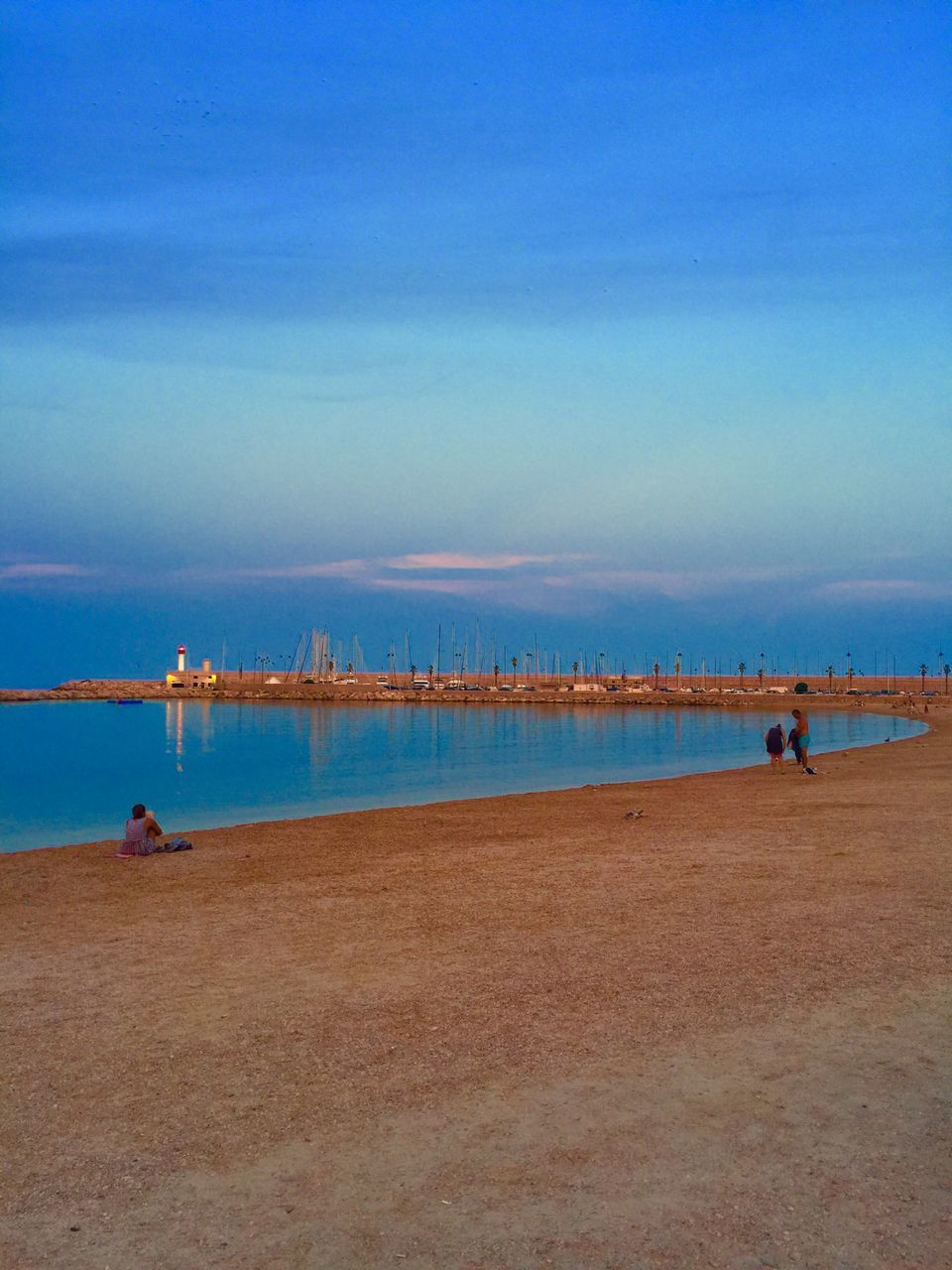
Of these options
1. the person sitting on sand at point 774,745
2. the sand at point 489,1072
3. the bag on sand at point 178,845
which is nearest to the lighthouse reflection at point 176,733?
the person sitting on sand at point 774,745

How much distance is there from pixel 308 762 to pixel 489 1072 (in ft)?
150

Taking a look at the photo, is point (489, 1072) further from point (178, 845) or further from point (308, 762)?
point (308, 762)

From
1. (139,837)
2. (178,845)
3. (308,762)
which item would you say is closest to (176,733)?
(308,762)

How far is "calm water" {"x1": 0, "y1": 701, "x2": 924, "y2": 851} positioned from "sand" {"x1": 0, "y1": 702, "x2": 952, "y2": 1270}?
633 inches

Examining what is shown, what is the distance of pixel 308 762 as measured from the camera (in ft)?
171

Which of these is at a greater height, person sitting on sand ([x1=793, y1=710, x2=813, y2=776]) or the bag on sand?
person sitting on sand ([x1=793, y1=710, x2=813, y2=776])

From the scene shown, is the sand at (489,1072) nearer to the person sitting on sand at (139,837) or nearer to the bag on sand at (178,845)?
the person sitting on sand at (139,837)

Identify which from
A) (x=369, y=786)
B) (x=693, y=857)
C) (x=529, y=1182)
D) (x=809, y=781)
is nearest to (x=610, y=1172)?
(x=529, y=1182)

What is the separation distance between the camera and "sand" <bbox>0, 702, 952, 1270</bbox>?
5184 millimetres

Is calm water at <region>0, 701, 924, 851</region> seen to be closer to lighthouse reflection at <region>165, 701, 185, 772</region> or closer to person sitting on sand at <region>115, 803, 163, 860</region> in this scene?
lighthouse reflection at <region>165, 701, 185, 772</region>

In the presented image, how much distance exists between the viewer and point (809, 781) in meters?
27.9

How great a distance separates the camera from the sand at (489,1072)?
518 centimetres

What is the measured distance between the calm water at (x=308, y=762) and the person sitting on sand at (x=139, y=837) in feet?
25.0

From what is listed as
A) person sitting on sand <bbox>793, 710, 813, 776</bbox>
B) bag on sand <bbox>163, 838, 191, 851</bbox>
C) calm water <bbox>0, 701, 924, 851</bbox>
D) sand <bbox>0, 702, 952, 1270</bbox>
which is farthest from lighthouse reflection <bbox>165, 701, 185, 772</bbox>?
sand <bbox>0, 702, 952, 1270</bbox>
